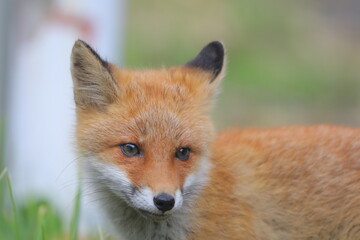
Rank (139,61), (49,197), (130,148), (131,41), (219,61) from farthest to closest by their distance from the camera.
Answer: (131,41) → (139,61) → (49,197) → (219,61) → (130,148)

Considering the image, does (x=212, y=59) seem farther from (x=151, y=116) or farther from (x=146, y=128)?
(x=146, y=128)

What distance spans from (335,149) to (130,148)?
1.80 meters

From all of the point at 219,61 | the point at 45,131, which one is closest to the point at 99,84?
the point at 219,61

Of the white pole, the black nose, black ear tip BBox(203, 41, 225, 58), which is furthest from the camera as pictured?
the white pole

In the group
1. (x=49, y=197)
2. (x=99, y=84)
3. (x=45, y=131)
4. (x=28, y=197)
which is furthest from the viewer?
(x=45, y=131)

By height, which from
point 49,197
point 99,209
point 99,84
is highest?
point 99,84

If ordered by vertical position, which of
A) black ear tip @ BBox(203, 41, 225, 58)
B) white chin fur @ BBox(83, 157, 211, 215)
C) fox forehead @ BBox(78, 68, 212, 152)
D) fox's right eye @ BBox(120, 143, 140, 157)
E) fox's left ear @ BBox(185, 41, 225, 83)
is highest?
black ear tip @ BBox(203, 41, 225, 58)

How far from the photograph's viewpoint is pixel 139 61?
16.3m

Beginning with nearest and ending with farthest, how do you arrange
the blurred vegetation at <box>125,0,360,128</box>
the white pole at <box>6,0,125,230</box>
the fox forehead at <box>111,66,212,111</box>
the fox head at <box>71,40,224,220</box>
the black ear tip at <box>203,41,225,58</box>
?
the fox head at <box>71,40,224,220</box>, the fox forehead at <box>111,66,212,111</box>, the black ear tip at <box>203,41,225,58</box>, the white pole at <box>6,0,125,230</box>, the blurred vegetation at <box>125,0,360,128</box>

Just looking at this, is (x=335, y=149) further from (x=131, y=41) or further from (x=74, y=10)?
(x=131, y=41)

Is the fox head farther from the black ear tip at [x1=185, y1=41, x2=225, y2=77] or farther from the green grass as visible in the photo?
the green grass

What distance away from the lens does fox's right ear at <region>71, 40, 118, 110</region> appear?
608 cm

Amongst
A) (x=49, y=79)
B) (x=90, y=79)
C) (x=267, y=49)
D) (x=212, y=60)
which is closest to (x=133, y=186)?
(x=90, y=79)

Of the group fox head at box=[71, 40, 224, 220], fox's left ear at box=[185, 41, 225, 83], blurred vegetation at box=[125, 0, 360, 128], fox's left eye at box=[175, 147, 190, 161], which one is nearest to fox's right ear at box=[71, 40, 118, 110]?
fox head at box=[71, 40, 224, 220]
